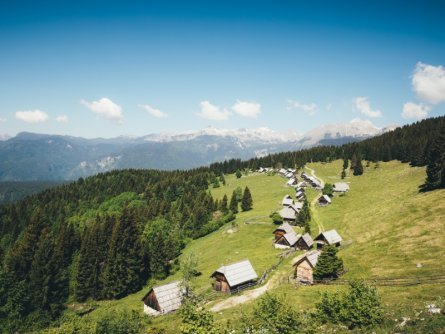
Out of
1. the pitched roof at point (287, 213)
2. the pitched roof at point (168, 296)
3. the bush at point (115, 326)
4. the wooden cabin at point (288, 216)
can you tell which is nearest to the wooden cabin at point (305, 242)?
the wooden cabin at point (288, 216)

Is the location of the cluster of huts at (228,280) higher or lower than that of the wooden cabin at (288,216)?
lower

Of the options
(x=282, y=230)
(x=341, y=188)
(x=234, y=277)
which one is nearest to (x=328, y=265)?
(x=234, y=277)

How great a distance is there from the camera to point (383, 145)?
162 m

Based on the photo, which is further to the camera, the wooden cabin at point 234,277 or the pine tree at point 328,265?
the wooden cabin at point 234,277

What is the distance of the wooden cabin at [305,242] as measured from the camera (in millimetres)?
72500

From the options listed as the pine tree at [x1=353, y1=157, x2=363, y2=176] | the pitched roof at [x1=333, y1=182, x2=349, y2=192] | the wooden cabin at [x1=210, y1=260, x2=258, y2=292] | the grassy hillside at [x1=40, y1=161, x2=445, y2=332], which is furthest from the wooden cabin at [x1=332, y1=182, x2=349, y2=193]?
the wooden cabin at [x1=210, y1=260, x2=258, y2=292]

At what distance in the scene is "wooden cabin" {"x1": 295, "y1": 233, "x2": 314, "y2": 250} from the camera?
72.5 m

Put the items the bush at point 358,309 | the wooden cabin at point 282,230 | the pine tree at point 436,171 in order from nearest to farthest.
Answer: the bush at point 358,309
the wooden cabin at point 282,230
the pine tree at point 436,171

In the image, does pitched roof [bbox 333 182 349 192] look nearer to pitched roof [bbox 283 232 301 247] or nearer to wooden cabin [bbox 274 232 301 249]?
wooden cabin [bbox 274 232 301 249]

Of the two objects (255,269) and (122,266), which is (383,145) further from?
(122,266)

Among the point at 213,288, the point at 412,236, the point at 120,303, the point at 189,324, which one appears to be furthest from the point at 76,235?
the point at 412,236

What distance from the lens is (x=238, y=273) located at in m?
58.2

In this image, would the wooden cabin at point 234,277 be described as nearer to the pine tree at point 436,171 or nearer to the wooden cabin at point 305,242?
the wooden cabin at point 305,242

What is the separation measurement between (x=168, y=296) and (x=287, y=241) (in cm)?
3334
